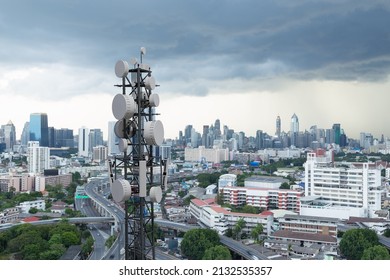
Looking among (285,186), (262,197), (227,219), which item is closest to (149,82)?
(227,219)

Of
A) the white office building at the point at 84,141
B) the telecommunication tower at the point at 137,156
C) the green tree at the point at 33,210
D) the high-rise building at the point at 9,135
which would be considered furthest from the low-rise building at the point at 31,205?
the telecommunication tower at the point at 137,156

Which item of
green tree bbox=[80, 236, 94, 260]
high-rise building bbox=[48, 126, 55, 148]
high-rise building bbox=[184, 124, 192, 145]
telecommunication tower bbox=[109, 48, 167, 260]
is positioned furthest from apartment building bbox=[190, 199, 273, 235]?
telecommunication tower bbox=[109, 48, 167, 260]

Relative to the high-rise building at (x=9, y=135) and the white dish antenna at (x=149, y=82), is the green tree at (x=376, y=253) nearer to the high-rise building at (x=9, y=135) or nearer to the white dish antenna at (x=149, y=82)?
the white dish antenna at (x=149, y=82)

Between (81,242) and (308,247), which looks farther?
(81,242)

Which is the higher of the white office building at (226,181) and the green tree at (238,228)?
the white office building at (226,181)

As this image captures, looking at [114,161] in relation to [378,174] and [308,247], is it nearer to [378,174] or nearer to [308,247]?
[308,247]
